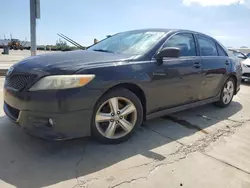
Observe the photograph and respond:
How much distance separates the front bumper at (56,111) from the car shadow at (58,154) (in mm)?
259

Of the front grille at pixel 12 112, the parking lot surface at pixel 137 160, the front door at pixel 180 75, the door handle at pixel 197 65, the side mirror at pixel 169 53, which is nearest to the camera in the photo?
the parking lot surface at pixel 137 160

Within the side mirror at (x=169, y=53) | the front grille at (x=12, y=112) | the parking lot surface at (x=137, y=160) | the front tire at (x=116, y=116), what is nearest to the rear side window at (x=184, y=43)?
the side mirror at (x=169, y=53)

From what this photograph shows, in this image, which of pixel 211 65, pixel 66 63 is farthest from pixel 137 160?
pixel 211 65

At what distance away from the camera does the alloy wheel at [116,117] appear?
2.81 meters

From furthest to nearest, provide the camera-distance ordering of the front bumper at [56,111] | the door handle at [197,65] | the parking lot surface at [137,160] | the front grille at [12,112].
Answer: the door handle at [197,65] < the front grille at [12,112] < the front bumper at [56,111] < the parking lot surface at [137,160]

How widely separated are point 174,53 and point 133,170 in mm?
1584

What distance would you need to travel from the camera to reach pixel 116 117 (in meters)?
2.92

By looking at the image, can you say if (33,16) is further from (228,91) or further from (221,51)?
(228,91)

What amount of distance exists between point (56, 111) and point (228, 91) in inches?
148

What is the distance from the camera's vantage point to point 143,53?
10.4 feet

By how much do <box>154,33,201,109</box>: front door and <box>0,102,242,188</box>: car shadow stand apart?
515mm

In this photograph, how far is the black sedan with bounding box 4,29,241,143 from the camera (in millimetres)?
2475

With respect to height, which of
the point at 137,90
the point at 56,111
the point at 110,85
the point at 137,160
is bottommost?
the point at 137,160

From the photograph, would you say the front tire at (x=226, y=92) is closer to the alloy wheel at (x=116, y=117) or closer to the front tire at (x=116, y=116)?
the front tire at (x=116, y=116)
